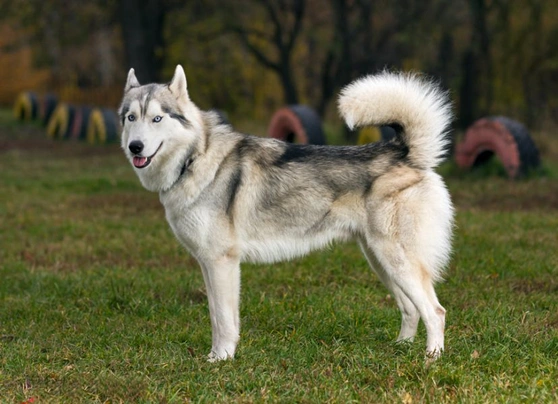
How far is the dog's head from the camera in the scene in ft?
15.9

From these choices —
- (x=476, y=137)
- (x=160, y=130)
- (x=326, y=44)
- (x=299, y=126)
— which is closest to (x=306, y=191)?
(x=160, y=130)

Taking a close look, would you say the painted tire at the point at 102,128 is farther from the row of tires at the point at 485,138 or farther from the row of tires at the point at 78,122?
the row of tires at the point at 485,138

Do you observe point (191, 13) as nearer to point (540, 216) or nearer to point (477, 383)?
point (540, 216)

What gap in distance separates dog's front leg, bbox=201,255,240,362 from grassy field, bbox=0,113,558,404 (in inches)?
4.6

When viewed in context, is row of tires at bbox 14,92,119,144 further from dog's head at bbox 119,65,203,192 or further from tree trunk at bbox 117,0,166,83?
dog's head at bbox 119,65,203,192

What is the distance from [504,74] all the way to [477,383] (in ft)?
60.1

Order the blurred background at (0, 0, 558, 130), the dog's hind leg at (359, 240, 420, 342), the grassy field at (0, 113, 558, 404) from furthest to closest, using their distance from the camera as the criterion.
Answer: the blurred background at (0, 0, 558, 130) < the dog's hind leg at (359, 240, 420, 342) < the grassy field at (0, 113, 558, 404)

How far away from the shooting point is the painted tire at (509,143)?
11828 mm

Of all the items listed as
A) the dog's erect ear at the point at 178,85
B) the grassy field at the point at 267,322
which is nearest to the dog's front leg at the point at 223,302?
the grassy field at the point at 267,322

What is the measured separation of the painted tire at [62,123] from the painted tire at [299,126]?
9.97m

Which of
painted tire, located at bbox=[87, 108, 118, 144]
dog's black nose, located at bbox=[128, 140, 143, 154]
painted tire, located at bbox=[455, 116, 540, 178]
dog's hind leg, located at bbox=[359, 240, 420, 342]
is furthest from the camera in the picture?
painted tire, located at bbox=[87, 108, 118, 144]

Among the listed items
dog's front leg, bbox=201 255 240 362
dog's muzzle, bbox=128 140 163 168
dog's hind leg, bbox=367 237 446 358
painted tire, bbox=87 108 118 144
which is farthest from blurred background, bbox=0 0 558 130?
dog's muzzle, bbox=128 140 163 168

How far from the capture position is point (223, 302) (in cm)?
494

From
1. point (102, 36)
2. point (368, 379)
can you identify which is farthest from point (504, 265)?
point (102, 36)
